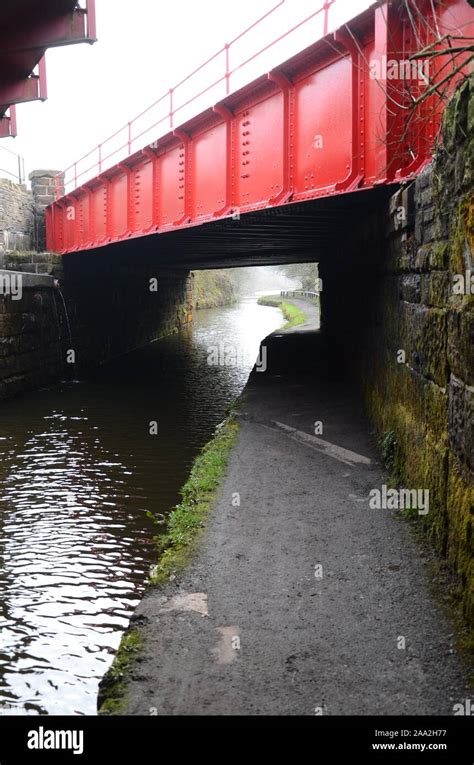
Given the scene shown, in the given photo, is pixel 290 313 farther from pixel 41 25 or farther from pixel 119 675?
pixel 119 675

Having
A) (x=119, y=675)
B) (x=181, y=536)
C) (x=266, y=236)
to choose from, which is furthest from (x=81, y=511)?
(x=266, y=236)

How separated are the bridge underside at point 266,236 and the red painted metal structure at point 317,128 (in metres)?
0.39

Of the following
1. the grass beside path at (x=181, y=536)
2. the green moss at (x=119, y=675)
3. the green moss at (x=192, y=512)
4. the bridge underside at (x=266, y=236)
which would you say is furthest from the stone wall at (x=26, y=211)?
the green moss at (x=119, y=675)

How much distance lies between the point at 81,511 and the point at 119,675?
4672 mm

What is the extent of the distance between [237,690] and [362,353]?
9.21m

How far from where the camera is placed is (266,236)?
52.6 ft

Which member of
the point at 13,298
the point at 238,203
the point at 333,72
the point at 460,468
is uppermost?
the point at 333,72

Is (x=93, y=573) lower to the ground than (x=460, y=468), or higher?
lower

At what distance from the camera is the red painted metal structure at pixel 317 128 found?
7969mm

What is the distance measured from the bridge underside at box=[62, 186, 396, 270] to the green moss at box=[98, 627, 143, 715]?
682 centimetres

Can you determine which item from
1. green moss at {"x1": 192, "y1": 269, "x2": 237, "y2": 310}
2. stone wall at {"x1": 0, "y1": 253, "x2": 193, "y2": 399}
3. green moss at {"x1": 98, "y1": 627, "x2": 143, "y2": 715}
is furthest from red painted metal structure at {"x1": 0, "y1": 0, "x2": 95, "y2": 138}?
green moss at {"x1": 192, "y1": 269, "x2": 237, "y2": 310}

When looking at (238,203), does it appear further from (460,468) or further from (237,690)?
(237,690)

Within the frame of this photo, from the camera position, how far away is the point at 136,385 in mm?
19234

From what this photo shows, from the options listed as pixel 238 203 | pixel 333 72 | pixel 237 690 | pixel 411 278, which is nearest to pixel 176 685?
pixel 237 690
